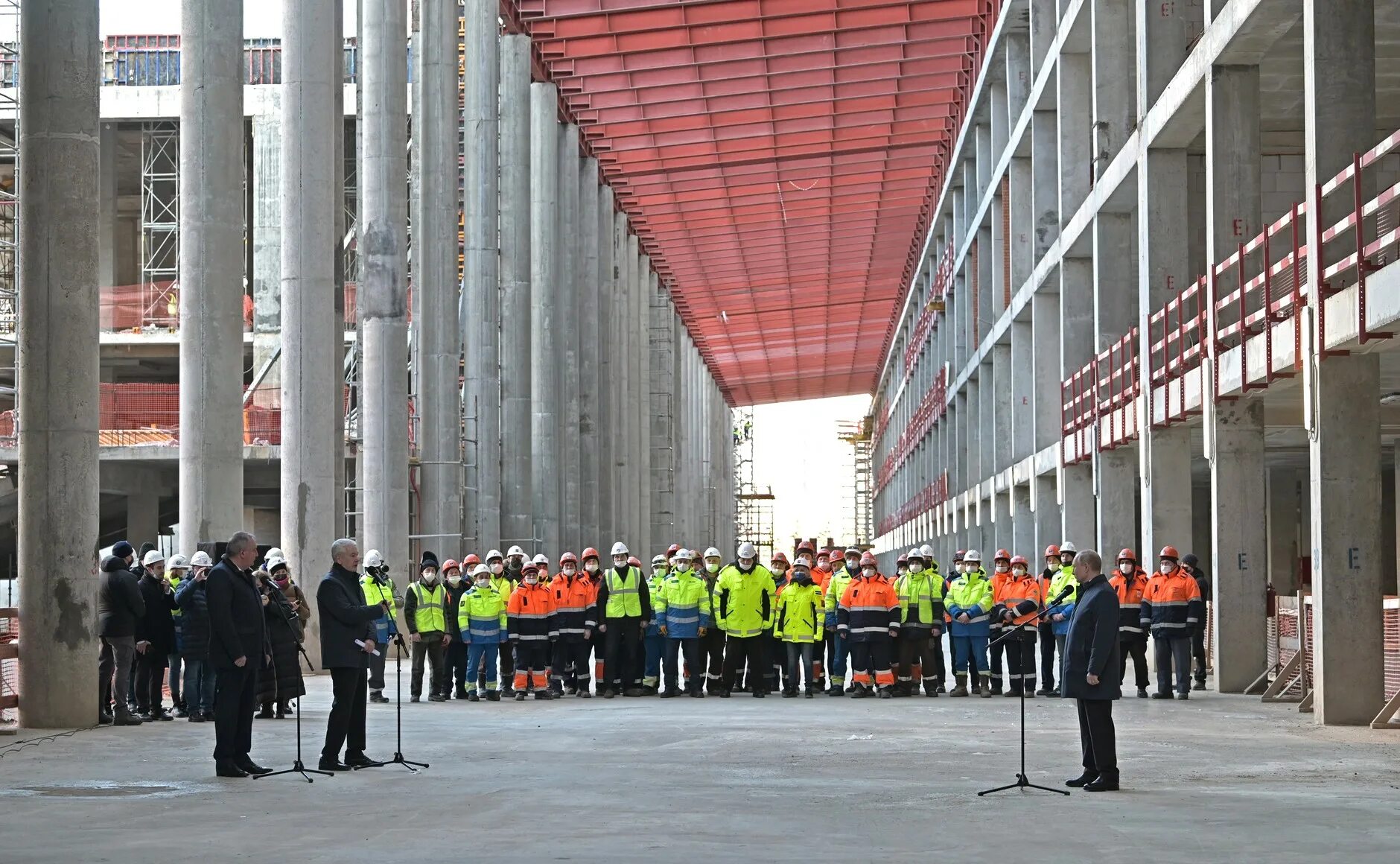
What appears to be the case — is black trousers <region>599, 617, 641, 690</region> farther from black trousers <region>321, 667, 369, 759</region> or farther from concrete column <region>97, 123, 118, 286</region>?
concrete column <region>97, 123, 118, 286</region>

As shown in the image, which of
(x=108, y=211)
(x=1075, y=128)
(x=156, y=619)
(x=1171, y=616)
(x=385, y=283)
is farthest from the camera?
(x=108, y=211)

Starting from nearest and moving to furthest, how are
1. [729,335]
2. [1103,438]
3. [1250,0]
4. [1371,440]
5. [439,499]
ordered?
[1371,440]
[1250,0]
[1103,438]
[439,499]
[729,335]

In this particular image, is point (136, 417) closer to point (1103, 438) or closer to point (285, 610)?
point (1103, 438)

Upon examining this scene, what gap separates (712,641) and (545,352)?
22.4 meters

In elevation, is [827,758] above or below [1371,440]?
below

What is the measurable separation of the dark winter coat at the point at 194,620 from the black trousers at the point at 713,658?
7.00 m

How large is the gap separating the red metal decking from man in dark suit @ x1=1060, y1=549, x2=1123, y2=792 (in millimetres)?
32324

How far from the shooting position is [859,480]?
118 m

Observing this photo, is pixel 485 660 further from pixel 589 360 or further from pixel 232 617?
pixel 589 360

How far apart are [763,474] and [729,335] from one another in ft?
115

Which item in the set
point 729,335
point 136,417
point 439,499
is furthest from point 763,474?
point 439,499

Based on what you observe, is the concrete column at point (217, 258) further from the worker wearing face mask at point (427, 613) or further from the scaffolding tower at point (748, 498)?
the scaffolding tower at point (748, 498)

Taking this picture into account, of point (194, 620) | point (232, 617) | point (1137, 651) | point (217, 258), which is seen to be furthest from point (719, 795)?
point (217, 258)

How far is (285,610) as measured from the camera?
1555cm
